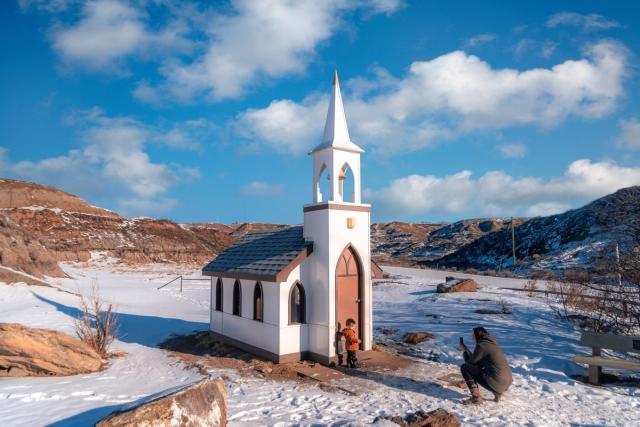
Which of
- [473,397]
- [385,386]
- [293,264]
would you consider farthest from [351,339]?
[473,397]

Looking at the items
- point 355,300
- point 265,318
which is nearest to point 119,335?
point 265,318

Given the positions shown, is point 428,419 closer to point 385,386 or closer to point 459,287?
point 385,386

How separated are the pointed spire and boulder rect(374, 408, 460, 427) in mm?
7228

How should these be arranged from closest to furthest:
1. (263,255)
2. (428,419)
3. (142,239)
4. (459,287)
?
(428,419)
(263,255)
(459,287)
(142,239)

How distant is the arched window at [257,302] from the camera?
13.2m

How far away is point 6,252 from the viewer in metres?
25.5

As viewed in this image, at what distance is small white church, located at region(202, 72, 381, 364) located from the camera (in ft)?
40.0

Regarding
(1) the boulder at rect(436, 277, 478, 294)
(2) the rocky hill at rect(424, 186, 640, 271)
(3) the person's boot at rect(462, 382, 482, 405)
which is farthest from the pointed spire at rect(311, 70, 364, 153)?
(2) the rocky hill at rect(424, 186, 640, 271)

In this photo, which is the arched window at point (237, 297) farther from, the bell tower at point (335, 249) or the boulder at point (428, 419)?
the boulder at point (428, 419)

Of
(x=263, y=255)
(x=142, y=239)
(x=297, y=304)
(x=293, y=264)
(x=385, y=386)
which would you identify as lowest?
(x=385, y=386)

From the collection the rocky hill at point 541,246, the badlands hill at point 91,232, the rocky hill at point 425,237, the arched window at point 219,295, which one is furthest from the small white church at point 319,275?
the rocky hill at point 425,237

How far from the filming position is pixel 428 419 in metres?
7.79

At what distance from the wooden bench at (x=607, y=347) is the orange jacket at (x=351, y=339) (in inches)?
193

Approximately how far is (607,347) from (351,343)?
5648mm
